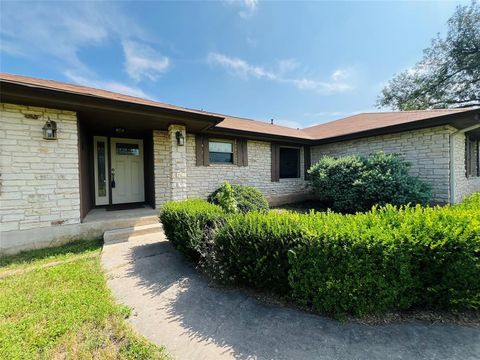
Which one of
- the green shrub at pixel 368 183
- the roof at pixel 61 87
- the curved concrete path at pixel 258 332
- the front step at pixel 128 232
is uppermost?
the roof at pixel 61 87

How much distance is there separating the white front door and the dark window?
5902 mm

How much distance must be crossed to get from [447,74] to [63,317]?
24.2 m

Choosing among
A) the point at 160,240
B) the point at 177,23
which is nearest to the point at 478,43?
the point at 177,23

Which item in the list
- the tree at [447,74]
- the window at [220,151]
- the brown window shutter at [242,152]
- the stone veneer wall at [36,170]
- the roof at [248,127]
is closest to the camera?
the stone veneer wall at [36,170]

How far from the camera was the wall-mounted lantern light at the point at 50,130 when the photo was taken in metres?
4.43

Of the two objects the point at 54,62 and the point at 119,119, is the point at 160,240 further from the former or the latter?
the point at 54,62

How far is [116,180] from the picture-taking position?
23.7 ft

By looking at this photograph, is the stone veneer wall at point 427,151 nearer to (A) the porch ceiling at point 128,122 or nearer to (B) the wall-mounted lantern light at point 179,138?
(A) the porch ceiling at point 128,122

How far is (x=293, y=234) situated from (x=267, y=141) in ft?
22.9

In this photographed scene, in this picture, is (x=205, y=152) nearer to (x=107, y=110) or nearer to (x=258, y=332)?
(x=107, y=110)

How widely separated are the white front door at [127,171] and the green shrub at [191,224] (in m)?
4.25

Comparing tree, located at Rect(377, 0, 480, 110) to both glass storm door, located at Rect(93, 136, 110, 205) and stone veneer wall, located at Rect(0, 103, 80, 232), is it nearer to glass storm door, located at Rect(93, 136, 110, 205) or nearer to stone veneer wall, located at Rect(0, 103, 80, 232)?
glass storm door, located at Rect(93, 136, 110, 205)

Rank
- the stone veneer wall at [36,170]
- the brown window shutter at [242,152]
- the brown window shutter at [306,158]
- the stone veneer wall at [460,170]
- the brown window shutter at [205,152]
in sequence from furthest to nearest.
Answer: the brown window shutter at [306,158]
the brown window shutter at [242,152]
the brown window shutter at [205,152]
the stone veneer wall at [460,170]
the stone veneer wall at [36,170]

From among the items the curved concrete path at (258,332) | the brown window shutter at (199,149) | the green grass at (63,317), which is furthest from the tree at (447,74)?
the green grass at (63,317)
